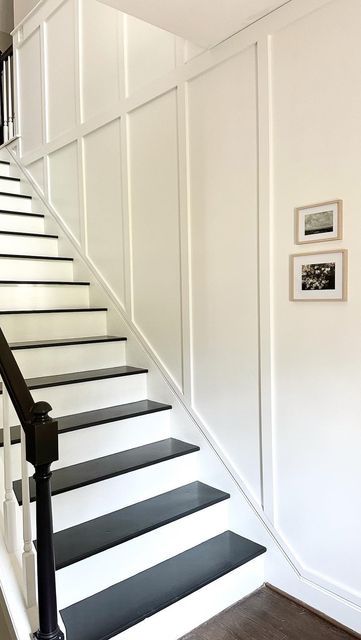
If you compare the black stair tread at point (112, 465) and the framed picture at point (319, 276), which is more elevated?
the framed picture at point (319, 276)

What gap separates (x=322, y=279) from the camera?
1810mm

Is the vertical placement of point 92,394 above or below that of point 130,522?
above

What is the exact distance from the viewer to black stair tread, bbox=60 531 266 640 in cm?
161

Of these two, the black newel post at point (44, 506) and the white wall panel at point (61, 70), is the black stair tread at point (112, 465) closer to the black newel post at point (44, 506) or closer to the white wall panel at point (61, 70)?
the black newel post at point (44, 506)

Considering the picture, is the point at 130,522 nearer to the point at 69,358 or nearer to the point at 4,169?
the point at 69,358

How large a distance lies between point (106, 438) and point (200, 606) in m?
0.84

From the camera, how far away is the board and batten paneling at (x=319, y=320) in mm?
1710

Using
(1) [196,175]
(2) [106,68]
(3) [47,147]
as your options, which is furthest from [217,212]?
(3) [47,147]

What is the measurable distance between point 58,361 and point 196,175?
1269mm

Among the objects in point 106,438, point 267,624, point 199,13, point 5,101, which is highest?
point 5,101

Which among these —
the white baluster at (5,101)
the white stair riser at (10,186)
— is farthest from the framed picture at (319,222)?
the white baluster at (5,101)

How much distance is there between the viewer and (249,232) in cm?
209

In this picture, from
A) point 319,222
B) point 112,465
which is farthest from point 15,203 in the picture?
point 319,222

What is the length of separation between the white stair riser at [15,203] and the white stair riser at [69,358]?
5.52ft
